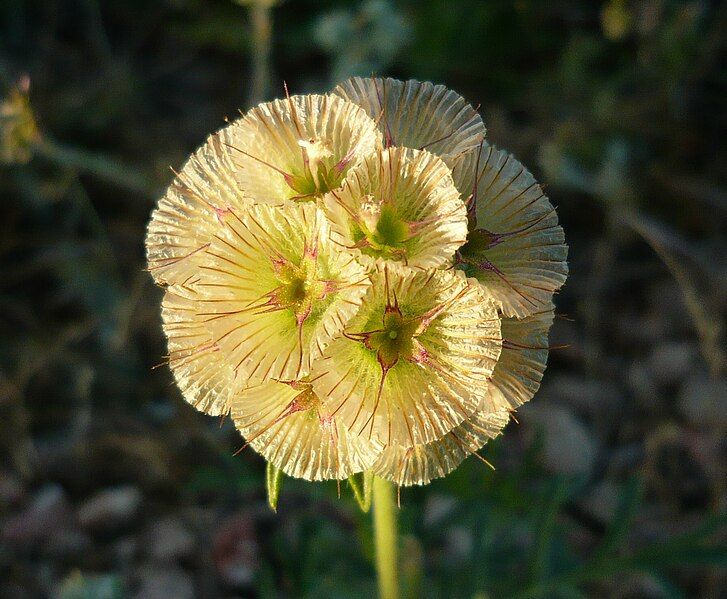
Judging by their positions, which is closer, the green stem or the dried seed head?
the green stem

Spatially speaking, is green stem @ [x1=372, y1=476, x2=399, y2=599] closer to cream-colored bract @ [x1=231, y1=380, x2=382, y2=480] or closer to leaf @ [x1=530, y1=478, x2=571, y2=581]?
cream-colored bract @ [x1=231, y1=380, x2=382, y2=480]

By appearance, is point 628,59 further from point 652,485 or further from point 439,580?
point 439,580

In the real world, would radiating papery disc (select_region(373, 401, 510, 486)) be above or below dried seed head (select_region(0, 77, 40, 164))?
below

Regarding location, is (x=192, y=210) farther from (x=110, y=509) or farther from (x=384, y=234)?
(x=110, y=509)

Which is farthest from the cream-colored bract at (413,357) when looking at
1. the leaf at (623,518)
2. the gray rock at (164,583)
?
the gray rock at (164,583)

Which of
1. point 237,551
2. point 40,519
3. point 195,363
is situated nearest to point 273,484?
point 195,363

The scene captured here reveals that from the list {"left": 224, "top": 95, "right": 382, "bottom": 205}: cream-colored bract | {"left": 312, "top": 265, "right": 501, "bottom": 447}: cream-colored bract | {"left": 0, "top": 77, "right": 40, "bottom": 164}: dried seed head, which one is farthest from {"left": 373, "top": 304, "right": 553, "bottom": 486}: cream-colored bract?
{"left": 0, "top": 77, "right": 40, "bottom": 164}: dried seed head
